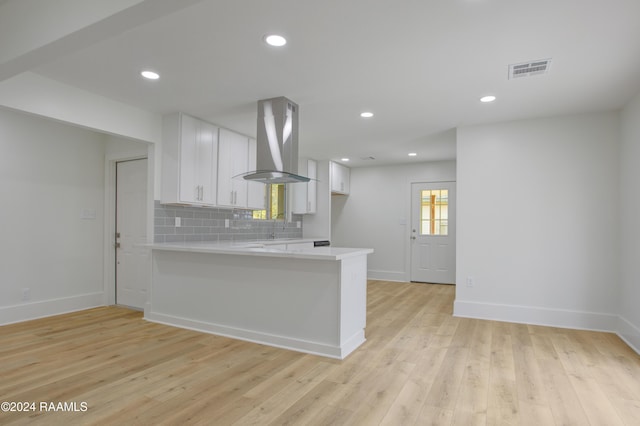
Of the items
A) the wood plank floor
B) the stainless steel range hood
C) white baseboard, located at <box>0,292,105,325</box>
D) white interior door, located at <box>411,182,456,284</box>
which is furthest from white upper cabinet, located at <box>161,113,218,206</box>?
white interior door, located at <box>411,182,456,284</box>

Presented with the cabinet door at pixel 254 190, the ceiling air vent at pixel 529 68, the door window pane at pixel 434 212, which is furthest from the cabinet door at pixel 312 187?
the ceiling air vent at pixel 529 68

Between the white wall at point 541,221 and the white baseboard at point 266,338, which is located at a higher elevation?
the white wall at point 541,221

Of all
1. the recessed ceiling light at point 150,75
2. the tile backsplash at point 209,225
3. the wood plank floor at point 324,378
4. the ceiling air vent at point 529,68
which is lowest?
the wood plank floor at point 324,378

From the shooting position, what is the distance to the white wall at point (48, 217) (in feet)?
13.8

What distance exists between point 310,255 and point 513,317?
2.88m

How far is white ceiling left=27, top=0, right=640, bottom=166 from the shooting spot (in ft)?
7.52

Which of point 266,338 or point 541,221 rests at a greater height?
point 541,221

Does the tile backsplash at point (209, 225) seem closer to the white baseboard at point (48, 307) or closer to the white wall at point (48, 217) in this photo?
the white wall at point (48, 217)

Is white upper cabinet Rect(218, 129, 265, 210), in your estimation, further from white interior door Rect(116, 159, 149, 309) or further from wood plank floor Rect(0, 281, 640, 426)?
wood plank floor Rect(0, 281, 640, 426)

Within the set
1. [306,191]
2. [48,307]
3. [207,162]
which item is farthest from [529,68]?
[48,307]

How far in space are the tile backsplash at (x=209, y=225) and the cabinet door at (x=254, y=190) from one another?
0.29 meters

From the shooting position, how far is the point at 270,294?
3518 mm

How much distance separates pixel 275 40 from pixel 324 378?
249cm

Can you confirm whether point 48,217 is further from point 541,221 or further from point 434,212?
point 434,212
